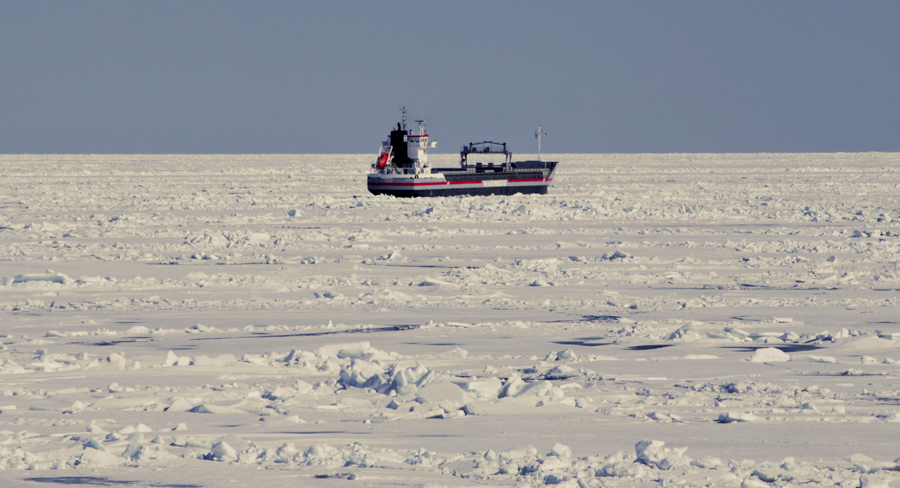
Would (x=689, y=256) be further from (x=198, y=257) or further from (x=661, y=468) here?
(x=661, y=468)

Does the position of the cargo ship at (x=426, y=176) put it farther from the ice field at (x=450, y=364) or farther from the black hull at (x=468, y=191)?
the ice field at (x=450, y=364)

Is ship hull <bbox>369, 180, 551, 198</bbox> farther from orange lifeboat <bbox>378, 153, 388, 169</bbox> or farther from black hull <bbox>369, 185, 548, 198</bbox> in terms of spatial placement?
orange lifeboat <bbox>378, 153, 388, 169</bbox>

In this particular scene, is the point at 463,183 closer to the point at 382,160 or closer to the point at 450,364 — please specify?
the point at 382,160

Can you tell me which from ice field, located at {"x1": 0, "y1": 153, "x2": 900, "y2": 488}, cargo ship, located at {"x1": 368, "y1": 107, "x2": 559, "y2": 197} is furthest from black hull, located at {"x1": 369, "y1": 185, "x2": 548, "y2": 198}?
ice field, located at {"x1": 0, "y1": 153, "x2": 900, "y2": 488}

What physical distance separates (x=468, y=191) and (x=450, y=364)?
4575cm

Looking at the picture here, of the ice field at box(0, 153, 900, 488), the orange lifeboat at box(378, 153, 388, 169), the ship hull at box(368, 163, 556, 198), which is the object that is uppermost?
the orange lifeboat at box(378, 153, 388, 169)

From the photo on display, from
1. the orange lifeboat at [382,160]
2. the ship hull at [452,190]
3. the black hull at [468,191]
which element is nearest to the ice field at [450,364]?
the ship hull at [452,190]

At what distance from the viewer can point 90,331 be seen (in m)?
11.9

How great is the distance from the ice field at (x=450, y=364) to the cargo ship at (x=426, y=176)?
2970 centimetres

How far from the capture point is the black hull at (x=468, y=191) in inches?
2080

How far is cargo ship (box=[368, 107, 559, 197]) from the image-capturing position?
173 feet
